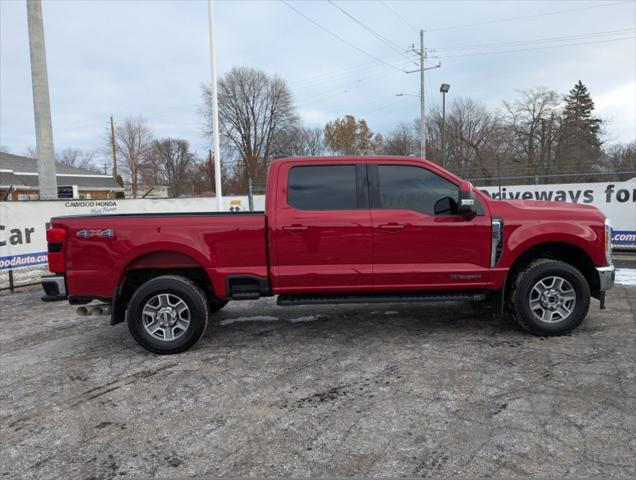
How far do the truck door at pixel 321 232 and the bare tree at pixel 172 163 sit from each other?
75421mm

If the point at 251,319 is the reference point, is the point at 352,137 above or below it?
above

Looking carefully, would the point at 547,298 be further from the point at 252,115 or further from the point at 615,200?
the point at 252,115

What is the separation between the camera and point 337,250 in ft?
15.4

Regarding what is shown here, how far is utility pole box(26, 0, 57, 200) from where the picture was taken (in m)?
10.7

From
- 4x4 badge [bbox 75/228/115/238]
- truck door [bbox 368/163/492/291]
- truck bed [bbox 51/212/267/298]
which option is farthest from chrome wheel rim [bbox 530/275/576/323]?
4x4 badge [bbox 75/228/115/238]

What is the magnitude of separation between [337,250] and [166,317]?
191 centimetres

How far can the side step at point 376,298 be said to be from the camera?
15.7 ft

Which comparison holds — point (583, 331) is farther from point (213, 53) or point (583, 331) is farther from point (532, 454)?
point (213, 53)

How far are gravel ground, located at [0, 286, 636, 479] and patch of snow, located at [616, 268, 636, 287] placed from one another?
2437 mm

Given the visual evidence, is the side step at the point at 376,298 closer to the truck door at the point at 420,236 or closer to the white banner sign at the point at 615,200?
the truck door at the point at 420,236

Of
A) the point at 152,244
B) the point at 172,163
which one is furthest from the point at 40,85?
the point at 172,163

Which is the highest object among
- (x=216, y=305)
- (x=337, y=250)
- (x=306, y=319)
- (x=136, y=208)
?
(x=136, y=208)

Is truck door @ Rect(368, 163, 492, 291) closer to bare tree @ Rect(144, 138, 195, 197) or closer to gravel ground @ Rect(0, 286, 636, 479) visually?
gravel ground @ Rect(0, 286, 636, 479)

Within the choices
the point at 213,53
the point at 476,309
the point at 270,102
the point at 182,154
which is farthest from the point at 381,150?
the point at 476,309
